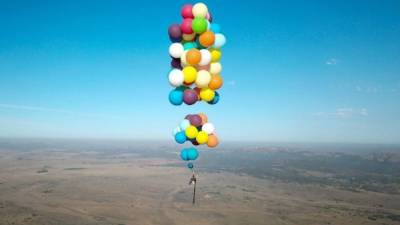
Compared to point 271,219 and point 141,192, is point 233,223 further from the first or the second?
point 141,192

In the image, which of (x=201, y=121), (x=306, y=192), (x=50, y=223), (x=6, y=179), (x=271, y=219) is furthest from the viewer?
(x=6, y=179)

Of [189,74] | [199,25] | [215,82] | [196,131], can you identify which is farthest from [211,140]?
[199,25]

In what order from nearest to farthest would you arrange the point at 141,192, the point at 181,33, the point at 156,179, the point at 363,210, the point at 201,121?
the point at 181,33, the point at 201,121, the point at 363,210, the point at 141,192, the point at 156,179

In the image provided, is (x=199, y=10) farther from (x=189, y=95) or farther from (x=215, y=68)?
(x=189, y=95)

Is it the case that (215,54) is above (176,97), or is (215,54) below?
above

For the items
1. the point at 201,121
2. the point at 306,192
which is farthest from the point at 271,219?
the point at 201,121

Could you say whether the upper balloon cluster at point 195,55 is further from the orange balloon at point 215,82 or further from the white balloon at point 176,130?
the white balloon at point 176,130

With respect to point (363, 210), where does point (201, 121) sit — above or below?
above
